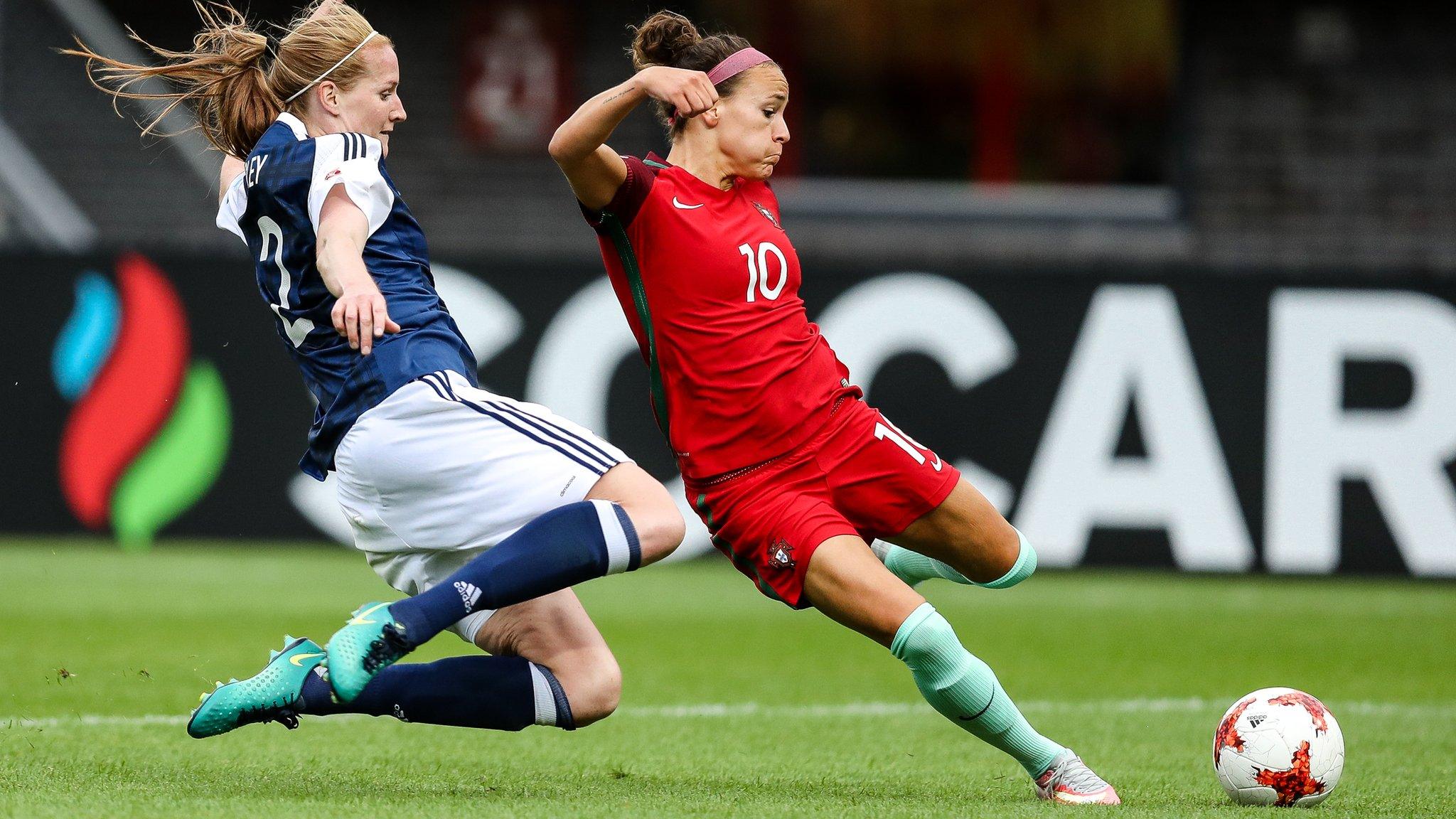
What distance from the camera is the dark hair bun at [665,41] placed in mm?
4285

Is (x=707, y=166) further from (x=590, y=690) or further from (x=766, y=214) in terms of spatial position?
(x=590, y=690)

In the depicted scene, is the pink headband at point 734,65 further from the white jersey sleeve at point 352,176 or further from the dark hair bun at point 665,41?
the white jersey sleeve at point 352,176

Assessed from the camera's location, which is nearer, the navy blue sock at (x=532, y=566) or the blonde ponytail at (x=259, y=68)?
the navy blue sock at (x=532, y=566)

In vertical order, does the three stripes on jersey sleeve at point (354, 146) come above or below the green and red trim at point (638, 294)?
above

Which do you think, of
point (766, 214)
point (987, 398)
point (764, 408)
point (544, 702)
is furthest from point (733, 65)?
point (987, 398)

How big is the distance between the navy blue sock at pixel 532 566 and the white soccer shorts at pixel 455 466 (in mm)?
66

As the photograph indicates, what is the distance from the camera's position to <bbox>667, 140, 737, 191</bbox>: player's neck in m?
4.26

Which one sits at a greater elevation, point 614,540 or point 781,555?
point 614,540

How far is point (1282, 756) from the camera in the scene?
12.9 feet

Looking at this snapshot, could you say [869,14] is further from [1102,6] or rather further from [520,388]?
[520,388]

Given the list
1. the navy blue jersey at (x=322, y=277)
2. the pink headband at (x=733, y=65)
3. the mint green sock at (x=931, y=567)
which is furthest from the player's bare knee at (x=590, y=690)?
the pink headband at (x=733, y=65)

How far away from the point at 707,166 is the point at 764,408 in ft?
2.08

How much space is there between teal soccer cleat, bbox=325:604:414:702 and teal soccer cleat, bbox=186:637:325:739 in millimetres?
174

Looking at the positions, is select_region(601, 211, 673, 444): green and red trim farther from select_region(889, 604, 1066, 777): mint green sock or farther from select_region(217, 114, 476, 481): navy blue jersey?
select_region(889, 604, 1066, 777): mint green sock
